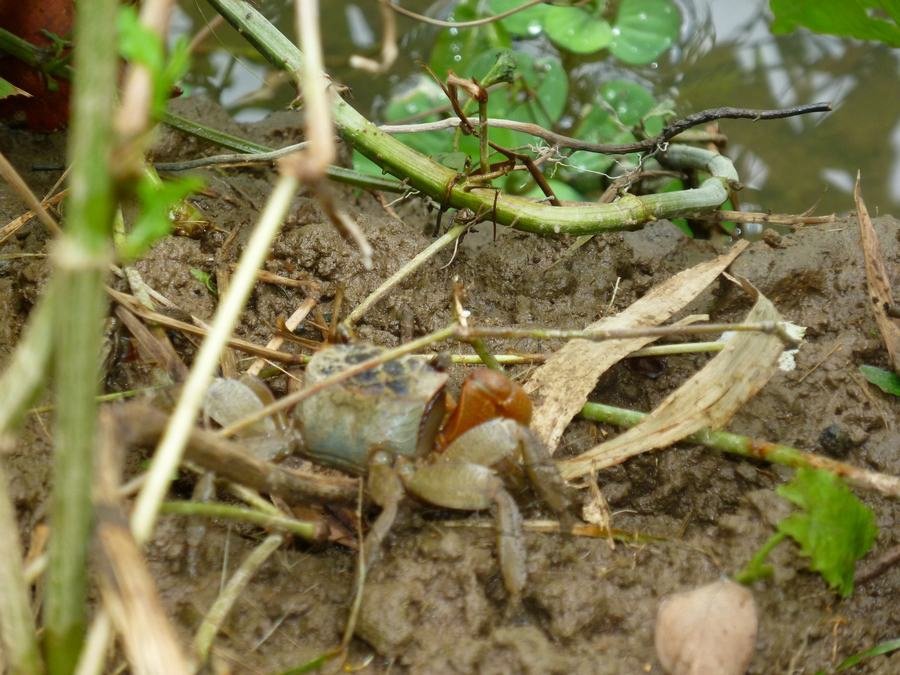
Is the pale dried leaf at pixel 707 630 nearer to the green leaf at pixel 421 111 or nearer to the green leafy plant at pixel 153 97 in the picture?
the green leafy plant at pixel 153 97

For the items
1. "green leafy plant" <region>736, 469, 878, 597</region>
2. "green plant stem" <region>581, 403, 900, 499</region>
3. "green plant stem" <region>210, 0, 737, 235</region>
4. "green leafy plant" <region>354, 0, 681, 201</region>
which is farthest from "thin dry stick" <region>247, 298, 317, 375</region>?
"green leafy plant" <region>736, 469, 878, 597</region>

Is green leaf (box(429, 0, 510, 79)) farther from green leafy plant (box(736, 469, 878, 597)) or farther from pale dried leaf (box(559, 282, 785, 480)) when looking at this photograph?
green leafy plant (box(736, 469, 878, 597))

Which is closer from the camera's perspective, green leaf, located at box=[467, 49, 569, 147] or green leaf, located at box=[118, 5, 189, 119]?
green leaf, located at box=[118, 5, 189, 119]

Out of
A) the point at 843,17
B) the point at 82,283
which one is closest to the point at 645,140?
the point at 843,17

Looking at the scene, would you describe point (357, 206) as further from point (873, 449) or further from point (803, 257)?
point (873, 449)

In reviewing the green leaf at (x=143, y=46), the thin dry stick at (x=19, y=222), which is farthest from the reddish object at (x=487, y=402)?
the thin dry stick at (x=19, y=222)

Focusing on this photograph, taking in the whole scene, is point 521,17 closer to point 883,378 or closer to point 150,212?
point 883,378

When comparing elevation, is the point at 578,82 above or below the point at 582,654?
above

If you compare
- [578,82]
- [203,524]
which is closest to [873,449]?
[203,524]
